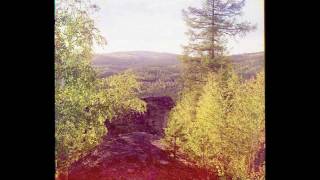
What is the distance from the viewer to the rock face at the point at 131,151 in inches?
120

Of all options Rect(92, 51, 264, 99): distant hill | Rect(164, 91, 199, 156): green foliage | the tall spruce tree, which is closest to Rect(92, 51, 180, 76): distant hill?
Rect(92, 51, 264, 99): distant hill

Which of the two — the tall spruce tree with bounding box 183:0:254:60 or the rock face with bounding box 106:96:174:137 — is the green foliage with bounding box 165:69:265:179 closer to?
the rock face with bounding box 106:96:174:137

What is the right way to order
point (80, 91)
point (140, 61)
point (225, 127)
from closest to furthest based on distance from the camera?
1. point (140, 61)
2. point (80, 91)
3. point (225, 127)

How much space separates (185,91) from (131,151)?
660 millimetres

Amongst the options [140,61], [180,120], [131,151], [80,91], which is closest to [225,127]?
[180,120]

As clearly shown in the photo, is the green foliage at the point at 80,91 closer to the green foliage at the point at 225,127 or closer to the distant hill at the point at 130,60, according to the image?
the distant hill at the point at 130,60

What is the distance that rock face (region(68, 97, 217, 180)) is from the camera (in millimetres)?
3037

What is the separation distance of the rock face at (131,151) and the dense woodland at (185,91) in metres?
0.07

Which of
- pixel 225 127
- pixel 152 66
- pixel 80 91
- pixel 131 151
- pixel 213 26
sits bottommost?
pixel 131 151

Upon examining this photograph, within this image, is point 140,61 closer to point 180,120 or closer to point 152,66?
point 152,66

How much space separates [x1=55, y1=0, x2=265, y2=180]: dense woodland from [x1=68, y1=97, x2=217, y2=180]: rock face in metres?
0.07

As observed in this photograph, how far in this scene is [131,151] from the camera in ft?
10.1
